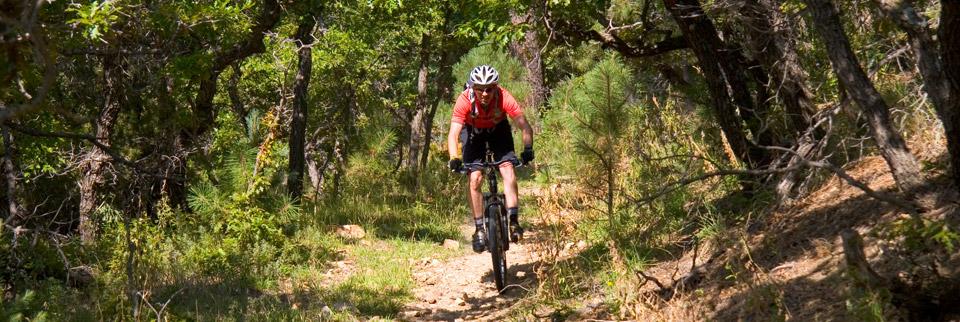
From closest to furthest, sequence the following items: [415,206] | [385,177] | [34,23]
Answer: [34,23] < [415,206] < [385,177]

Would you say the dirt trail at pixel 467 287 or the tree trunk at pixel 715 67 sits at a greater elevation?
the tree trunk at pixel 715 67

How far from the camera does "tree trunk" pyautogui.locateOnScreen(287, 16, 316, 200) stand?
40.8 feet

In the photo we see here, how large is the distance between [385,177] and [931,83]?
1126 cm

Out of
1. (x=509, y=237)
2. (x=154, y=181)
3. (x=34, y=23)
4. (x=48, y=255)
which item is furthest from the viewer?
(x=154, y=181)

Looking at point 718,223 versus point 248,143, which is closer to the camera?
point 718,223

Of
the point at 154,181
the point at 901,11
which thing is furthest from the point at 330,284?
the point at 901,11

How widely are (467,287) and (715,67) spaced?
2802 millimetres

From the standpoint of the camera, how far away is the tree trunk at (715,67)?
7.13m

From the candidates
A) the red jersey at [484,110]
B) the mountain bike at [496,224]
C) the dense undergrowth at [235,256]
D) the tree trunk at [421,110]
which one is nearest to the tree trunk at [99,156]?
the dense undergrowth at [235,256]

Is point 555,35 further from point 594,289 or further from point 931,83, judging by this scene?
point 931,83

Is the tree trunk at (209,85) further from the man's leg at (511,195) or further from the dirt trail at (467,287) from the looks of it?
the man's leg at (511,195)

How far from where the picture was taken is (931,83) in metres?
4.21

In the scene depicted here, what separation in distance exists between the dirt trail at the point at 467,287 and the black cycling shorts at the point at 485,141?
0.83m

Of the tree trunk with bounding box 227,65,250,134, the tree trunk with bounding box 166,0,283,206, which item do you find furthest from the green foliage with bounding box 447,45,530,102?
the tree trunk with bounding box 166,0,283,206
